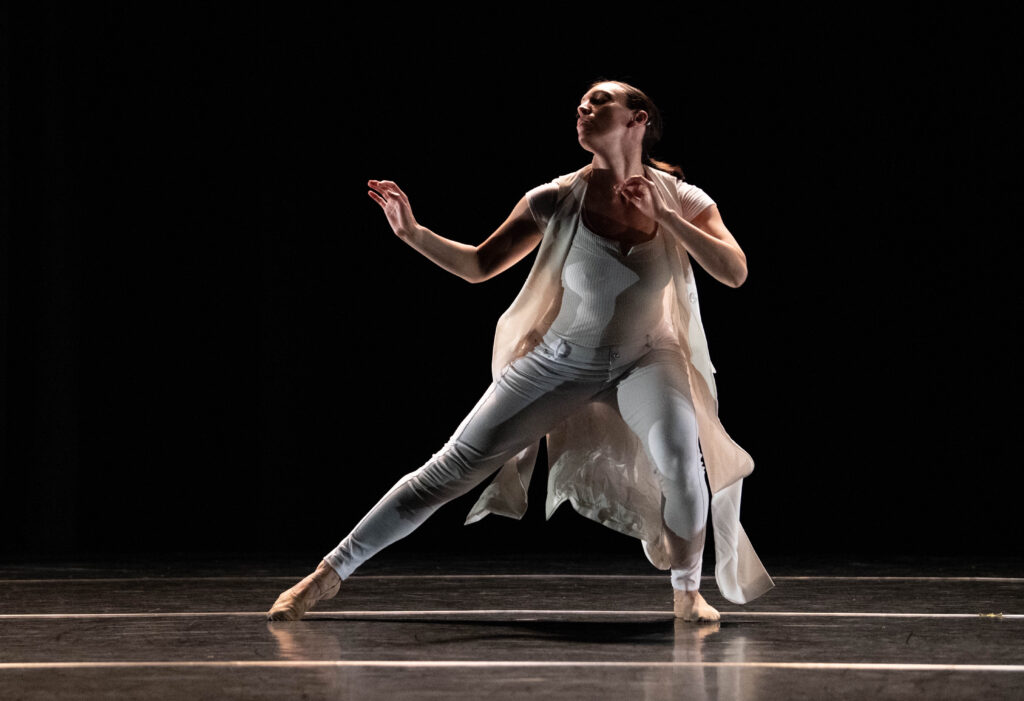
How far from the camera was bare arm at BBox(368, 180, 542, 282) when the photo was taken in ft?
8.73

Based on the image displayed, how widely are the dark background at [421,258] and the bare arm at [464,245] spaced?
2284mm

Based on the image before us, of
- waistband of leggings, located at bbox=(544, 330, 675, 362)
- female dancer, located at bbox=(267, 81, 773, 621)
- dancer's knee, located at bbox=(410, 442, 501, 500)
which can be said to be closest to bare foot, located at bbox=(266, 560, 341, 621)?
female dancer, located at bbox=(267, 81, 773, 621)

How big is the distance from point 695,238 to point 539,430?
1.68 ft

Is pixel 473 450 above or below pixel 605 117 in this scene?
below

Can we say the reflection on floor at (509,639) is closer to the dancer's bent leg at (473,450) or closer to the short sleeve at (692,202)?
the dancer's bent leg at (473,450)

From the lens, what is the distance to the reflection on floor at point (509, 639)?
6.13ft

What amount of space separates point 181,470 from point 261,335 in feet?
2.00

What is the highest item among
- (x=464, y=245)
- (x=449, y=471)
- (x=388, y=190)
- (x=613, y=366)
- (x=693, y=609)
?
(x=388, y=190)

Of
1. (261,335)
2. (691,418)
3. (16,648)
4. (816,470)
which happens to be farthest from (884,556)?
(16,648)

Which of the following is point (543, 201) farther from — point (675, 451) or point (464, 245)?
point (675, 451)

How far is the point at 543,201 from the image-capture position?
8.98ft

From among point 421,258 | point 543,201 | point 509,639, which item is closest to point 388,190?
point 543,201

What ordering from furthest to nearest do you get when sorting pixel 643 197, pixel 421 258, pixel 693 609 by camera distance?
pixel 421 258
pixel 693 609
pixel 643 197

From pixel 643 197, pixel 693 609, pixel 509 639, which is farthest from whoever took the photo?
pixel 693 609
